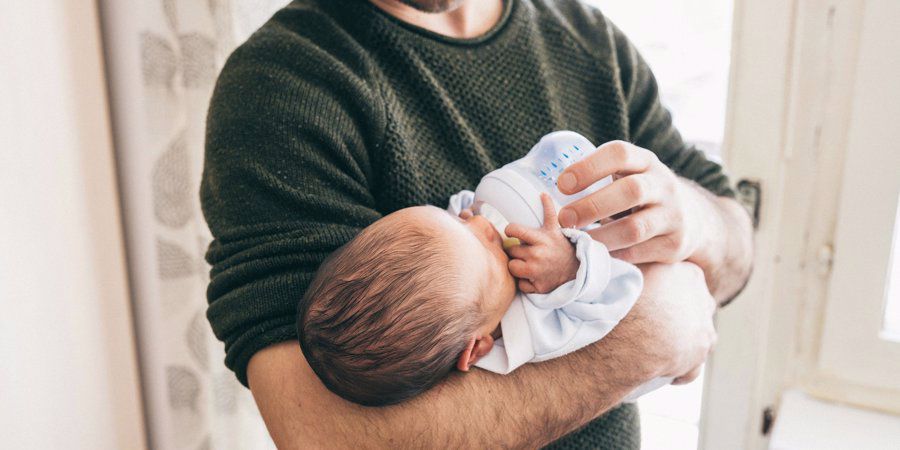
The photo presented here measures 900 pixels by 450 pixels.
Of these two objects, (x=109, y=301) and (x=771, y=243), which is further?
(x=771, y=243)

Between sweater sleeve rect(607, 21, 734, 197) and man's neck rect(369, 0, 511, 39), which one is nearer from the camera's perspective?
man's neck rect(369, 0, 511, 39)

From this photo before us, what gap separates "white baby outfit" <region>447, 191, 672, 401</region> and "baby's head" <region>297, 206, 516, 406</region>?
70mm

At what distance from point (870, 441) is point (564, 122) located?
3.30ft

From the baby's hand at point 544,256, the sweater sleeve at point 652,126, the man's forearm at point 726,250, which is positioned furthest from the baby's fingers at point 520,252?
the sweater sleeve at point 652,126

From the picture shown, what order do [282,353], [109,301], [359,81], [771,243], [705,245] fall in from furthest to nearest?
[771,243], [109,301], [705,245], [359,81], [282,353]

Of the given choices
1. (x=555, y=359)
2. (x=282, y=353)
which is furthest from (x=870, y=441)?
(x=282, y=353)

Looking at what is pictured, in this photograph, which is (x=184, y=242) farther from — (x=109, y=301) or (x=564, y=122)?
(x=564, y=122)

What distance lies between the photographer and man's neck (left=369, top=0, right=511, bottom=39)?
3.30ft

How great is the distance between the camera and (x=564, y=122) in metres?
1.10

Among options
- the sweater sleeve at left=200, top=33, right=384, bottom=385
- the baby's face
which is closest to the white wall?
the sweater sleeve at left=200, top=33, right=384, bottom=385

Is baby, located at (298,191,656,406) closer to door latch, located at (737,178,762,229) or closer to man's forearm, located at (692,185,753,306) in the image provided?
man's forearm, located at (692,185,753,306)

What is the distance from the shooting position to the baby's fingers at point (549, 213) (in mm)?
827

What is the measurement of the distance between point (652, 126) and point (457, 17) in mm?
409

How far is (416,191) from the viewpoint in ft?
3.01
